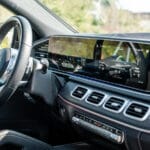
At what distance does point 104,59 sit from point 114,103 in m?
0.36

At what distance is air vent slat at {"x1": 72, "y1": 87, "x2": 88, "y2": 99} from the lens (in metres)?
2.10

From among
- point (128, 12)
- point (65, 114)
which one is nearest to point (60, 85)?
point (65, 114)

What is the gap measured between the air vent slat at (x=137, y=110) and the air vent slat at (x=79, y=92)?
14.2 inches

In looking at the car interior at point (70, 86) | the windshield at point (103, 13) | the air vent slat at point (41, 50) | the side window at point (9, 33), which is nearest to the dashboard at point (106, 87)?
the car interior at point (70, 86)

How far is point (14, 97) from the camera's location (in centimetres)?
266

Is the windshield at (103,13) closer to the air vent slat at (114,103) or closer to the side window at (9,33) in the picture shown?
the side window at (9,33)

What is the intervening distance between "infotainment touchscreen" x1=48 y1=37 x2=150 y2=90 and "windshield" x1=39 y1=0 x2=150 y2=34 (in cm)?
65

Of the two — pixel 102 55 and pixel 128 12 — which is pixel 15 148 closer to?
pixel 102 55

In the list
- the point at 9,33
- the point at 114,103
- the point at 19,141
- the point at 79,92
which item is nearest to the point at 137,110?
the point at 114,103

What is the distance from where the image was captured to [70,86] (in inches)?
88.0

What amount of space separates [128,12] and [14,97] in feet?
6.33

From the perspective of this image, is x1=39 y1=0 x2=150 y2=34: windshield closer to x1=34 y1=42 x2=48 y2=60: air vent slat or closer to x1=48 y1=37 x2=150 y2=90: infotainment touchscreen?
x1=34 y1=42 x2=48 y2=60: air vent slat

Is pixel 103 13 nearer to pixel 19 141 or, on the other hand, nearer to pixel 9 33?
pixel 9 33

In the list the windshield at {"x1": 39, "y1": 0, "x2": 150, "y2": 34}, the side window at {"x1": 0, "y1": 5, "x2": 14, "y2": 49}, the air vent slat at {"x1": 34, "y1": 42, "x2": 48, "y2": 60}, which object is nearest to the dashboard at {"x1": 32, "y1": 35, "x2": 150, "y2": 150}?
the air vent slat at {"x1": 34, "y1": 42, "x2": 48, "y2": 60}
